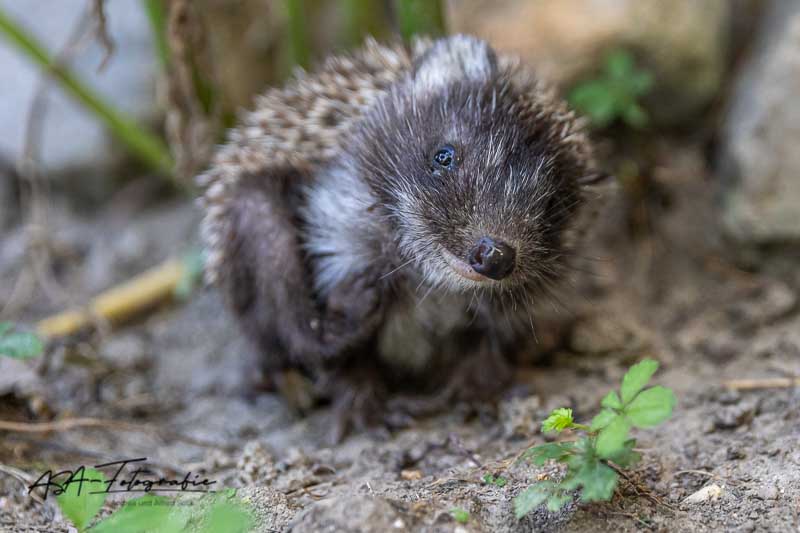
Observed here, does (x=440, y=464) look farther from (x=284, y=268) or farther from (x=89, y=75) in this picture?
(x=89, y=75)

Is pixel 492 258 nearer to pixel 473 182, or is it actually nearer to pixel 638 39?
pixel 473 182

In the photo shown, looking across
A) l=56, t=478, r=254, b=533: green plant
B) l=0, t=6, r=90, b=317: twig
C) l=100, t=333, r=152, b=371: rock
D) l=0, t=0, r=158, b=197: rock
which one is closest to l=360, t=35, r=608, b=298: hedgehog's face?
l=56, t=478, r=254, b=533: green plant

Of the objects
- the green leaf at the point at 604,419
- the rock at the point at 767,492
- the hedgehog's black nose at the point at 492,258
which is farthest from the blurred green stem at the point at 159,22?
the rock at the point at 767,492

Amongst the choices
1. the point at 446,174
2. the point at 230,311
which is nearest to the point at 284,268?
the point at 230,311

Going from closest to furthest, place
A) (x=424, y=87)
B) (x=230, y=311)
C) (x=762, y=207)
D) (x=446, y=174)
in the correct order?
(x=446, y=174)
(x=424, y=87)
(x=230, y=311)
(x=762, y=207)

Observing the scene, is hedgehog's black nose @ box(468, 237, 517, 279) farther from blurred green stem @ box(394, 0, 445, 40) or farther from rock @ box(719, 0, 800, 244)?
rock @ box(719, 0, 800, 244)

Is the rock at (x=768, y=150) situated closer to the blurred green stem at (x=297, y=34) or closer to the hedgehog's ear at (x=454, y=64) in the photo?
the hedgehog's ear at (x=454, y=64)
